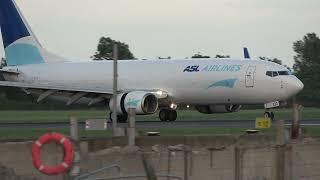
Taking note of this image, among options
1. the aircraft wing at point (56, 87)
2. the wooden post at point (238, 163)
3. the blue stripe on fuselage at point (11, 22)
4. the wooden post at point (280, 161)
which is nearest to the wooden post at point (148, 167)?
the wooden post at point (238, 163)

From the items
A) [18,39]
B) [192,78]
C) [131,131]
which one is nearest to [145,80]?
[192,78]

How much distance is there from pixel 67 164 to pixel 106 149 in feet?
14.7

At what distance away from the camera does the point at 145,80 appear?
4100 centimetres

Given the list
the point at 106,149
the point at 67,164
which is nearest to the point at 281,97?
the point at 106,149

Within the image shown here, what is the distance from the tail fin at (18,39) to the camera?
152 ft

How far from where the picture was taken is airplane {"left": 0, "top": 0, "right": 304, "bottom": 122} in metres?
37.9

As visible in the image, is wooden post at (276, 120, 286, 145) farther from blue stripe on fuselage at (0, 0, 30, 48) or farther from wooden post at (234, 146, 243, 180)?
blue stripe on fuselage at (0, 0, 30, 48)

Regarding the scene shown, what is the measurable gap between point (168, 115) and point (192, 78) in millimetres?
2500

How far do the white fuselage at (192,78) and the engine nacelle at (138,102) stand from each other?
1.87 m

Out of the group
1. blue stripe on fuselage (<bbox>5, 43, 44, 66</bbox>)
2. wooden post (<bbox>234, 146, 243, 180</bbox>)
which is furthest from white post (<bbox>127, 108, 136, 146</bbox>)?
blue stripe on fuselage (<bbox>5, 43, 44, 66</bbox>)

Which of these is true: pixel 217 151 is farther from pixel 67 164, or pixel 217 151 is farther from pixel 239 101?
pixel 239 101

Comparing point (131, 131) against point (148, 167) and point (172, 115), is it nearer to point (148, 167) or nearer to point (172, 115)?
point (148, 167)

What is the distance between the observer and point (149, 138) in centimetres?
1670

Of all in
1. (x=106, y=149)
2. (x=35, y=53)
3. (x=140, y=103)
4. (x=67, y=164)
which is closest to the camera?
(x=67, y=164)
